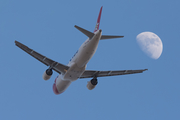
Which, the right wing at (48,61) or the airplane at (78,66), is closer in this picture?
the airplane at (78,66)

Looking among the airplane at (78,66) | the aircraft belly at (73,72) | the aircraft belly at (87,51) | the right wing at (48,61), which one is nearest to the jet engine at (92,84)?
the airplane at (78,66)

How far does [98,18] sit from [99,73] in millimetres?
7423

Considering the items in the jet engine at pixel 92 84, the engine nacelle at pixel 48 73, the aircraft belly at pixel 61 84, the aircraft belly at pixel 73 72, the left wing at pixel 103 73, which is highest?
the left wing at pixel 103 73

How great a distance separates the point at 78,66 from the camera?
119 ft

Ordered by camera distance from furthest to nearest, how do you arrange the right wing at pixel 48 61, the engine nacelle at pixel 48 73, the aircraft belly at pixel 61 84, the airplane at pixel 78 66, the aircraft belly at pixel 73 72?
the aircraft belly at pixel 61 84 → the engine nacelle at pixel 48 73 → the right wing at pixel 48 61 → the aircraft belly at pixel 73 72 → the airplane at pixel 78 66

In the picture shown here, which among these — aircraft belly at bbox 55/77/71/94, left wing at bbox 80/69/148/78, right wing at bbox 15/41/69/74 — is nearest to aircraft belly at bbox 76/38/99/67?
right wing at bbox 15/41/69/74

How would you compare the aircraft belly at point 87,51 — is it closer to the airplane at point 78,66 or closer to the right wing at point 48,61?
the airplane at point 78,66

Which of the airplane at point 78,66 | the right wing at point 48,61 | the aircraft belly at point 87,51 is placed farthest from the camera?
the right wing at point 48,61

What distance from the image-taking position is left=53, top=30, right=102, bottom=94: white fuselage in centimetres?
3344

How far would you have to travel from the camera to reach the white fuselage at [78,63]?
33438 millimetres

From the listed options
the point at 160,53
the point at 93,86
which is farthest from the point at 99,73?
the point at 160,53

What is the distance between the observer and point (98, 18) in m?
39.2

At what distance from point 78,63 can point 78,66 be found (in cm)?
54

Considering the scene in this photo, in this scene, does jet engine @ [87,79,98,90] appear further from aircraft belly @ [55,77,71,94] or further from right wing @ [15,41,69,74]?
right wing @ [15,41,69,74]
